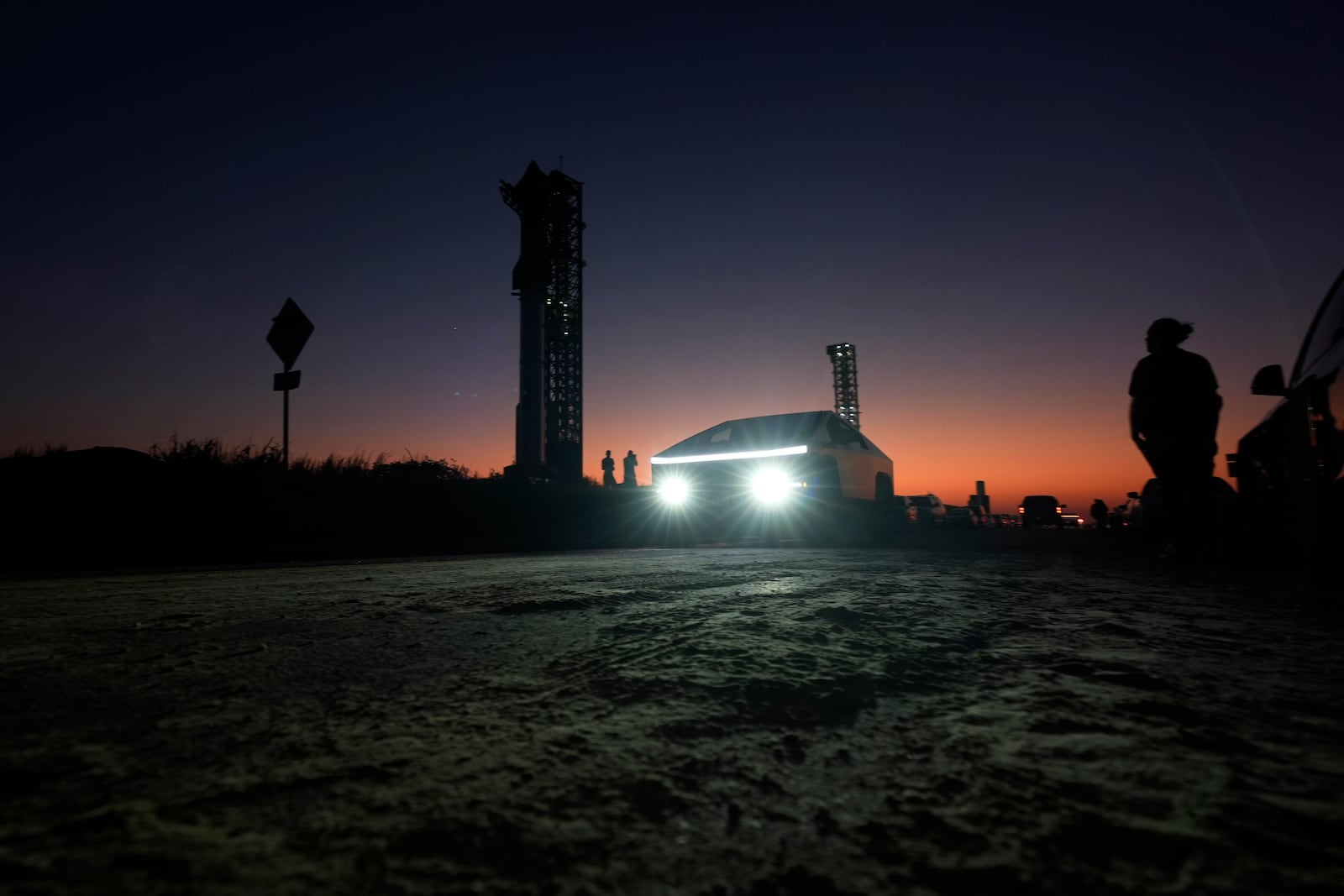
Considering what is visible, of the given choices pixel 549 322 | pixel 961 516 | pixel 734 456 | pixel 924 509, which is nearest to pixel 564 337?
pixel 549 322

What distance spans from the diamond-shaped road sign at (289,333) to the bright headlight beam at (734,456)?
539 cm

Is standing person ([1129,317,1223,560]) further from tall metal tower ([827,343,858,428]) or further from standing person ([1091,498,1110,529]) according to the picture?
tall metal tower ([827,343,858,428])

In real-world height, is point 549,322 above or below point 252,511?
above

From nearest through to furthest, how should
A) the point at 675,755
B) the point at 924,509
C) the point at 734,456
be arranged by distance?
the point at 675,755, the point at 734,456, the point at 924,509

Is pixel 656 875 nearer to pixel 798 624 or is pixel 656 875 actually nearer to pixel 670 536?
pixel 798 624

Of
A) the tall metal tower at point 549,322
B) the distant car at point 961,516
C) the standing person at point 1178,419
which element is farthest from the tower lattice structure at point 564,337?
the standing person at point 1178,419

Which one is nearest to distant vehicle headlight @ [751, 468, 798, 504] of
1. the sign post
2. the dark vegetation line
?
the dark vegetation line

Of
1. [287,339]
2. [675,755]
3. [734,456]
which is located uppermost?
[287,339]

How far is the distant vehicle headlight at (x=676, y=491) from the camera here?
866 cm

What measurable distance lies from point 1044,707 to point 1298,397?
3.99 m

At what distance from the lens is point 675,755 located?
4.09 ft

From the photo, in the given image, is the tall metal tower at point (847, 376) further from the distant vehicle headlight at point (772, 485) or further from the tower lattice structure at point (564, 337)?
the distant vehicle headlight at point (772, 485)

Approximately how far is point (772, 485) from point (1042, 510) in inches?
1148

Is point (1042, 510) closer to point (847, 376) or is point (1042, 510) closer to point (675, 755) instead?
point (847, 376)
